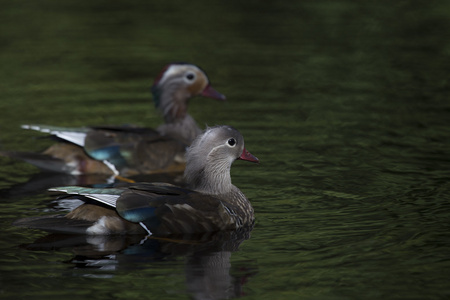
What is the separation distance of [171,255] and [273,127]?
454 cm

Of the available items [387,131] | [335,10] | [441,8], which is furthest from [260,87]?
[441,8]

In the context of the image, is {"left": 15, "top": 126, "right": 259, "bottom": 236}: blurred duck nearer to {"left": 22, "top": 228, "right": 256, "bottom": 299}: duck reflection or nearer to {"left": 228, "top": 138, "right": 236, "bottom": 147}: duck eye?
{"left": 22, "top": 228, "right": 256, "bottom": 299}: duck reflection

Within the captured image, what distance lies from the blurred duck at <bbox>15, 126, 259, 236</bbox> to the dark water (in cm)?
16

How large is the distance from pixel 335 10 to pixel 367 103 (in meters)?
5.88

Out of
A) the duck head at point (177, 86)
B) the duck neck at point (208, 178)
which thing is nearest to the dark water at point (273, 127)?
the duck neck at point (208, 178)

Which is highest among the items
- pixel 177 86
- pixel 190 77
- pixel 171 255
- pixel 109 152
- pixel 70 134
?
pixel 190 77

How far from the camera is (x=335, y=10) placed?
18312 millimetres

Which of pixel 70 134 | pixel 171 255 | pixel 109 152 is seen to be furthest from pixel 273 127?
pixel 171 255

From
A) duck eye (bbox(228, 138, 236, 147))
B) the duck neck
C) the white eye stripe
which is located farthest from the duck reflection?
the white eye stripe

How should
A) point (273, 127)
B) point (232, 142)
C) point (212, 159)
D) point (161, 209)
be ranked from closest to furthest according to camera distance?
point (161, 209) → point (212, 159) → point (232, 142) → point (273, 127)

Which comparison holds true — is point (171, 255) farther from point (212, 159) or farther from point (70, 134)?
point (70, 134)

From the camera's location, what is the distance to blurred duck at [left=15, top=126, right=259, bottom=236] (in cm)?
785

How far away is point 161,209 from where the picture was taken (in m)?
8.00

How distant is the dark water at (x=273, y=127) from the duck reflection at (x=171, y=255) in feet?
0.08
